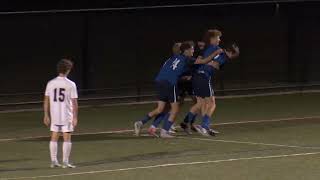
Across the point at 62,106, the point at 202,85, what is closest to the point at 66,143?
the point at 62,106

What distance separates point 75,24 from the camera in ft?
74.0

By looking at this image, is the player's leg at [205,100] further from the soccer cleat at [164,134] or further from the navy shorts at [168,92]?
the soccer cleat at [164,134]

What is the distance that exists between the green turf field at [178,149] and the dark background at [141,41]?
1.89 m

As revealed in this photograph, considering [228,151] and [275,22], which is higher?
→ [275,22]

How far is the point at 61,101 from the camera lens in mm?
12039

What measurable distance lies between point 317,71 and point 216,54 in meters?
11.6

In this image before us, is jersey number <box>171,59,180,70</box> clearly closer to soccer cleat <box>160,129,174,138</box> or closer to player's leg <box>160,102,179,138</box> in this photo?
player's leg <box>160,102,179,138</box>

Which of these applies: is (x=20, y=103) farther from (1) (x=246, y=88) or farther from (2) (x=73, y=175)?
(2) (x=73, y=175)

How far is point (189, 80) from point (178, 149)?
2.67m

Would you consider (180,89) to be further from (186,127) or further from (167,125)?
(167,125)

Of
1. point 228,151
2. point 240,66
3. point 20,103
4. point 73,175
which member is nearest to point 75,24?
point 20,103

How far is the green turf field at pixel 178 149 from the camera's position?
1143 centimetres

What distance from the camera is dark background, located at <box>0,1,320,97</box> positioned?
22047 millimetres

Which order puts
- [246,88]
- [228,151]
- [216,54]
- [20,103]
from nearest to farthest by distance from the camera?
[228,151]
[216,54]
[20,103]
[246,88]
